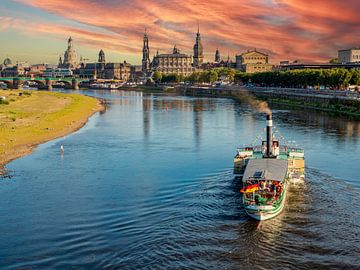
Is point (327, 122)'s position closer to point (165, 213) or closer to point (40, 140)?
point (40, 140)

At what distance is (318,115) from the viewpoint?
99.1 m

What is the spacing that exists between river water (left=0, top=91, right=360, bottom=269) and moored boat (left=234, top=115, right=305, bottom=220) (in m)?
0.81

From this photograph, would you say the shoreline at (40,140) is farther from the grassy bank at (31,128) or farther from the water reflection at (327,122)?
the water reflection at (327,122)

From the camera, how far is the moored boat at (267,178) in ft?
103

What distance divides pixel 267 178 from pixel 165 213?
733 centimetres

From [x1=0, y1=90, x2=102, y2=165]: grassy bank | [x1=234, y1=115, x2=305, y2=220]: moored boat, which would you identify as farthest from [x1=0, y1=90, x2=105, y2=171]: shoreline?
[x1=234, y1=115, x2=305, y2=220]: moored boat

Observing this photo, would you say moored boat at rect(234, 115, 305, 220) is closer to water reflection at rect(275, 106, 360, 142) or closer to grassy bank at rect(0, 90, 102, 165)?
grassy bank at rect(0, 90, 102, 165)

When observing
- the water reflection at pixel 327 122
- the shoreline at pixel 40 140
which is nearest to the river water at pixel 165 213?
the shoreline at pixel 40 140

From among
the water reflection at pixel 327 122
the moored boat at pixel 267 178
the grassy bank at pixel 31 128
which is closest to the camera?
the moored boat at pixel 267 178

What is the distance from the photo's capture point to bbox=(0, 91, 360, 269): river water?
2598 centimetres

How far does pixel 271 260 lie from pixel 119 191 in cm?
1625

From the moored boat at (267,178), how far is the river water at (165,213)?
32.1 inches

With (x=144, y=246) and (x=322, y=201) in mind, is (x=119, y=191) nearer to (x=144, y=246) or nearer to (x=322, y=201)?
(x=144, y=246)

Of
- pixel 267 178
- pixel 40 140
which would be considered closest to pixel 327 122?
pixel 40 140
